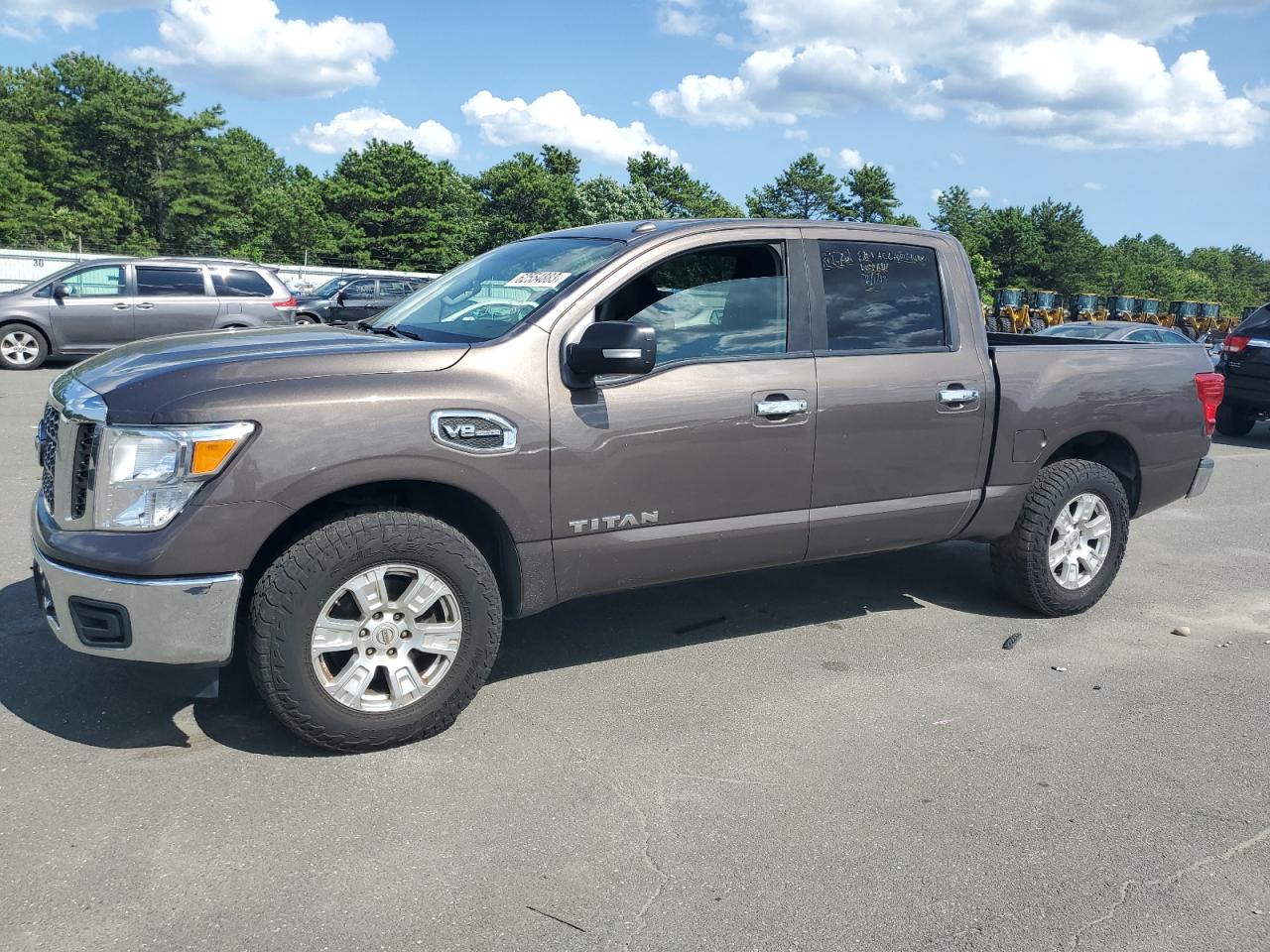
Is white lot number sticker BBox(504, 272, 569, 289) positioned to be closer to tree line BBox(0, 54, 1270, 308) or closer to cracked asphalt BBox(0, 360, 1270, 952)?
cracked asphalt BBox(0, 360, 1270, 952)

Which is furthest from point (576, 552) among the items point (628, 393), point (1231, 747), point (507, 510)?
point (1231, 747)

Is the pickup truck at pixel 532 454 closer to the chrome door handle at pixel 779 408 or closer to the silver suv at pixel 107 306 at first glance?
the chrome door handle at pixel 779 408

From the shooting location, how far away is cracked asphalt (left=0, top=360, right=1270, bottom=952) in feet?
9.31

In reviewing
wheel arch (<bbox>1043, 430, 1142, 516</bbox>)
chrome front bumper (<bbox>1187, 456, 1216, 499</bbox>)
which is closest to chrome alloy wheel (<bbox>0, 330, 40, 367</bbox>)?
wheel arch (<bbox>1043, 430, 1142, 516</bbox>)

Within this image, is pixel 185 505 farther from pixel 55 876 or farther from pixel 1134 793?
pixel 1134 793

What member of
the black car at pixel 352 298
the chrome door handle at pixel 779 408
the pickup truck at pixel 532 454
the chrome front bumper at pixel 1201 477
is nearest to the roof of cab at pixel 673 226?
the pickup truck at pixel 532 454

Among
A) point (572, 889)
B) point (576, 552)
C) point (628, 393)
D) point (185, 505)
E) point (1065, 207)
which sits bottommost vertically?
point (572, 889)

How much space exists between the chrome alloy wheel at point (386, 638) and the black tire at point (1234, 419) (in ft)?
42.2

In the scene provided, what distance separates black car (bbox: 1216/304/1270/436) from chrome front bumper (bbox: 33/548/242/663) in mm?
12886

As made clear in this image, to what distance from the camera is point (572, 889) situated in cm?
297

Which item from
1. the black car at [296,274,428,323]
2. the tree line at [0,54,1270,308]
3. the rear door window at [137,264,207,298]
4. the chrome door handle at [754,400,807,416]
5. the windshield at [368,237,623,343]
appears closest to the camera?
the windshield at [368,237,623,343]

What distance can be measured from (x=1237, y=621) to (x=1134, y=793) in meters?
2.56

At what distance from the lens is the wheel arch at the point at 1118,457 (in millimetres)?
5686

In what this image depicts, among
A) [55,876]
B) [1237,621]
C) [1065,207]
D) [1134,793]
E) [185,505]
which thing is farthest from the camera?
[1065,207]
